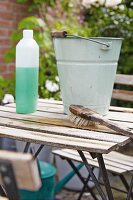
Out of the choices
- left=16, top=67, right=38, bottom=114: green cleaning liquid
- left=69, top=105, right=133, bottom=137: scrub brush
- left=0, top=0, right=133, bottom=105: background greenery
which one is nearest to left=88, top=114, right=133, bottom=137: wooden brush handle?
left=69, top=105, right=133, bottom=137: scrub brush

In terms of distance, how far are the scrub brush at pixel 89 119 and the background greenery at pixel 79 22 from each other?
1.70 meters

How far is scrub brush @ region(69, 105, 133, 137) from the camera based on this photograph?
141cm

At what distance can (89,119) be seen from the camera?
1.48 metres

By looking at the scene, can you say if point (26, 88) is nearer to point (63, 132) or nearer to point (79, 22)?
point (63, 132)

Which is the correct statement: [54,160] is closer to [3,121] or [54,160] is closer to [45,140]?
[3,121]

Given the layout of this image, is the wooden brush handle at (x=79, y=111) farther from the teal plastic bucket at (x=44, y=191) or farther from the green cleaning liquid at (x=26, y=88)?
the teal plastic bucket at (x=44, y=191)

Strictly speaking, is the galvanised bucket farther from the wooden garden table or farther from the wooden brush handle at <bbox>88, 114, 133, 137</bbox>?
the wooden brush handle at <bbox>88, 114, 133, 137</bbox>

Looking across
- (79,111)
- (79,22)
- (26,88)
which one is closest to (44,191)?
(26,88)

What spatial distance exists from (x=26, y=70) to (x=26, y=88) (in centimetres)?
8

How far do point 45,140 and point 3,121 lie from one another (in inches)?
13.4

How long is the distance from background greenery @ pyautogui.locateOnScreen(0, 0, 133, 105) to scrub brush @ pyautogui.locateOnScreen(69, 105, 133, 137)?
5.57 feet

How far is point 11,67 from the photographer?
353cm

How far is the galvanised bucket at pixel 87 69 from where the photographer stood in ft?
5.22

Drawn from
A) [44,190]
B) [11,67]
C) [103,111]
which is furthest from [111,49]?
[11,67]
